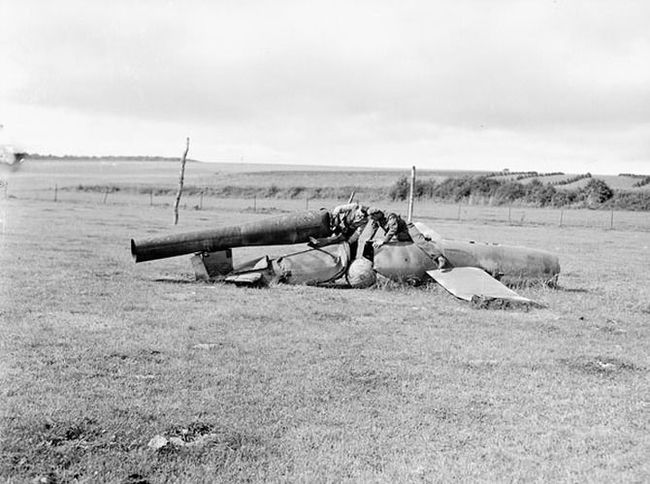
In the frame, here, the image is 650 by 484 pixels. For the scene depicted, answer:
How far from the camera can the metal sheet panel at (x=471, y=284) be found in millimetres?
11961

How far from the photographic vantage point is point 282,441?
5.55m

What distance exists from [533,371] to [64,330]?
242 inches

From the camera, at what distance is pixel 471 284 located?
41.6 feet

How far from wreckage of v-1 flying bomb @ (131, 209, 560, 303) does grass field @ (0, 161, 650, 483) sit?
0.50m

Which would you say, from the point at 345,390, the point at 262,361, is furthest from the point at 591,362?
the point at 262,361

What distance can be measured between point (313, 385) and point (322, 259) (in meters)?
6.95

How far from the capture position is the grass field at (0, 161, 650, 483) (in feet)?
16.8

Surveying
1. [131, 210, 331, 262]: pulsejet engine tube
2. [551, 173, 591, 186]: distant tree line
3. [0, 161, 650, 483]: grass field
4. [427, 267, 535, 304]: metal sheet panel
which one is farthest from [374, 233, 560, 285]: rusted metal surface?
[551, 173, 591, 186]: distant tree line

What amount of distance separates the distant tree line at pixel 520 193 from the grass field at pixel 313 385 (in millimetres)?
45269

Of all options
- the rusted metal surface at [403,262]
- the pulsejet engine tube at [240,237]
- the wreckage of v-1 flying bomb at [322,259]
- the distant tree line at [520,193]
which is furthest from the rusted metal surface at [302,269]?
the distant tree line at [520,193]

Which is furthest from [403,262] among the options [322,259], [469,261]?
[322,259]

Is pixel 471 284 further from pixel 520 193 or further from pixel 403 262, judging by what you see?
pixel 520 193

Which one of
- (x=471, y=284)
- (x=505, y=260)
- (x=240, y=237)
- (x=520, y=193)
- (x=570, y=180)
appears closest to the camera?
(x=471, y=284)

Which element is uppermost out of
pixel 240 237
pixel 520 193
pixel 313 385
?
pixel 520 193
